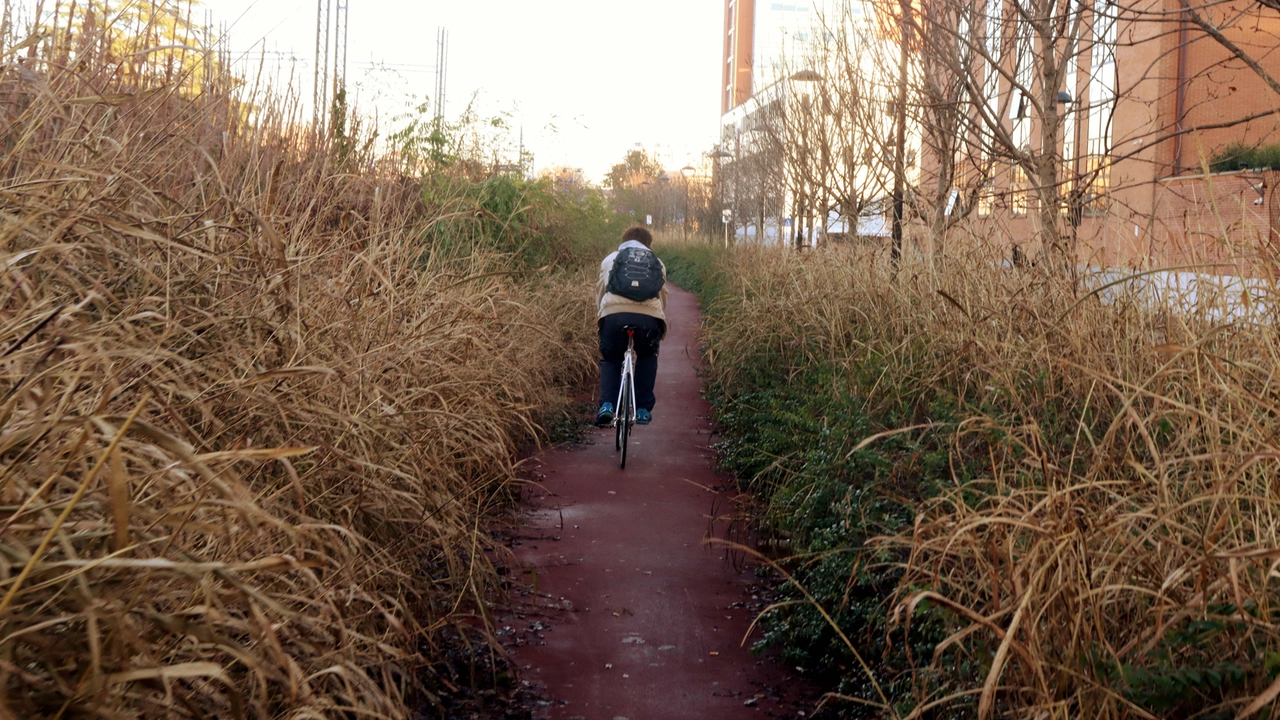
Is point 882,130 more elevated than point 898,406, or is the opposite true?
point 882,130

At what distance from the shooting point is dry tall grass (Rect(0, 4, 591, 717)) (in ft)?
5.92

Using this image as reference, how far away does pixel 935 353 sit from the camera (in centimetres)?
553

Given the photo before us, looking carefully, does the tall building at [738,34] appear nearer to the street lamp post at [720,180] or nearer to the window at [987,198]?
the street lamp post at [720,180]

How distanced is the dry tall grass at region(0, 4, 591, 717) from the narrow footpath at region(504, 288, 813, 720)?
0.52 metres

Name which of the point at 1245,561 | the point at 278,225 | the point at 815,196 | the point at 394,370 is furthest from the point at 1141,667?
the point at 815,196

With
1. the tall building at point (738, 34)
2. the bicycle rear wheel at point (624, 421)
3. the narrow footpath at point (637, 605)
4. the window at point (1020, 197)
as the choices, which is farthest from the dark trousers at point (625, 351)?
the tall building at point (738, 34)

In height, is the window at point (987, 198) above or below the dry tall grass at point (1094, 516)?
above

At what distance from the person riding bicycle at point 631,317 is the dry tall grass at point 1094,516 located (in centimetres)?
320

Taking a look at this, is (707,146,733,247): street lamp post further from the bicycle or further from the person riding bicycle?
the bicycle

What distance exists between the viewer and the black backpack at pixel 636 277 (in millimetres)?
9000

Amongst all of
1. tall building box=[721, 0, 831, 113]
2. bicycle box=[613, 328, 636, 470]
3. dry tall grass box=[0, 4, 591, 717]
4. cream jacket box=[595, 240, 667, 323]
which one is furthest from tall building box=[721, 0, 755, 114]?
dry tall grass box=[0, 4, 591, 717]

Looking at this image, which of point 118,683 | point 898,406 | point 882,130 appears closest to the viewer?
point 118,683

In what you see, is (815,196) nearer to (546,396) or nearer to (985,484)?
(546,396)

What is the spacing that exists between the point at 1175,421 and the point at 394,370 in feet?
9.13
